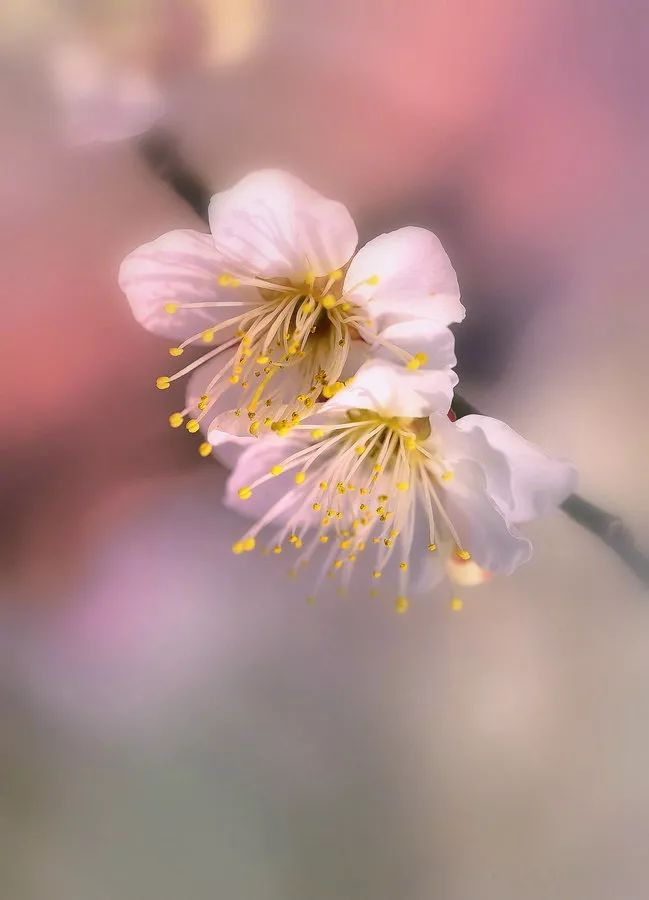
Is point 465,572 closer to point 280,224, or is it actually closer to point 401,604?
point 401,604

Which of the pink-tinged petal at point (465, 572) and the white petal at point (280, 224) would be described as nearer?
the white petal at point (280, 224)

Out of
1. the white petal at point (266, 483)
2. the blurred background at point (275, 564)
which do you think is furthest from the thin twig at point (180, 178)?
the white petal at point (266, 483)

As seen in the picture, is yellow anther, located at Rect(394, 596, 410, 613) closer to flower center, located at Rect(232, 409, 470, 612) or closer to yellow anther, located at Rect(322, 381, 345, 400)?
flower center, located at Rect(232, 409, 470, 612)

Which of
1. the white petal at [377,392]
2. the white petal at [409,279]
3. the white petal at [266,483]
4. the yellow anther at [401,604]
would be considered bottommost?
the yellow anther at [401,604]

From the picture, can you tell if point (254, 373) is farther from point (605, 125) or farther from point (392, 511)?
point (605, 125)

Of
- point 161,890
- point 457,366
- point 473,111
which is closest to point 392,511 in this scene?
point 457,366

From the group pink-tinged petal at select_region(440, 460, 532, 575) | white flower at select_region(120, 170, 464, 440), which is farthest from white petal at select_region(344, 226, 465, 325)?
pink-tinged petal at select_region(440, 460, 532, 575)

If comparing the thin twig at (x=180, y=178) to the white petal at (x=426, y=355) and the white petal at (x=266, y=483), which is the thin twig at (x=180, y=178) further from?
the white petal at (x=266, y=483)

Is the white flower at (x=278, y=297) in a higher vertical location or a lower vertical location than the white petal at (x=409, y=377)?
higher
